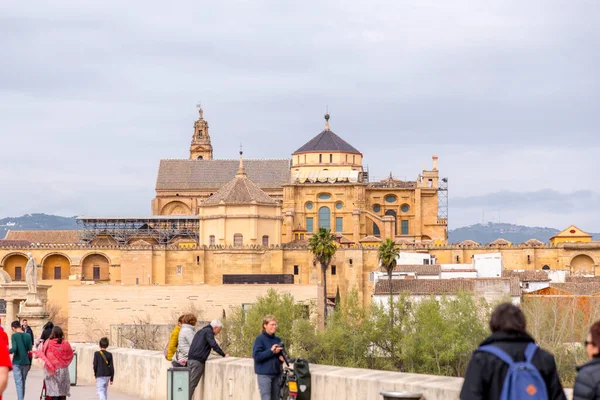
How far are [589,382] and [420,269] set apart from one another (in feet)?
219

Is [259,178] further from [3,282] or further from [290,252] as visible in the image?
[3,282]

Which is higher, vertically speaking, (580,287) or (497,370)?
(580,287)

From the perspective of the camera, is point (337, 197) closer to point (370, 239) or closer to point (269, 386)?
point (370, 239)

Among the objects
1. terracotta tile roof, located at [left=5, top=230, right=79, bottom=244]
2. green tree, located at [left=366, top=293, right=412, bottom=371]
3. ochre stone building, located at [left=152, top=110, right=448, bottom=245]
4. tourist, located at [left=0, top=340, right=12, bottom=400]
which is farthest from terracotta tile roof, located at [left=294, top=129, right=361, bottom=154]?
tourist, located at [left=0, top=340, right=12, bottom=400]

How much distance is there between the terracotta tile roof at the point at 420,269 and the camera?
238 feet

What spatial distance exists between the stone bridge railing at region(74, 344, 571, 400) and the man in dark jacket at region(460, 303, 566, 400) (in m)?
2.84

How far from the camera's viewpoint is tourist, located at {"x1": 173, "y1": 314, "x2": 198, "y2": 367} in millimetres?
14484

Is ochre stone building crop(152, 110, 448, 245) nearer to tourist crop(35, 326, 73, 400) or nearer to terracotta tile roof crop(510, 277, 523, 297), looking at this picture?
terracotta tile roof crop(510, 277, 523, 297)

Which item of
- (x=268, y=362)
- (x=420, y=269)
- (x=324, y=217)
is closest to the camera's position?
(x=268, y=362)

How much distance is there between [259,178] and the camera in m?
100

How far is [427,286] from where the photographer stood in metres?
65.0

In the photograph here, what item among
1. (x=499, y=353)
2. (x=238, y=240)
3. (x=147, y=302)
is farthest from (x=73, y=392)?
(x=238, y=240)

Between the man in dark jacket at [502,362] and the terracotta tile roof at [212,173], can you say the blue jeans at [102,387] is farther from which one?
the terracotta tile roof at [212,173]

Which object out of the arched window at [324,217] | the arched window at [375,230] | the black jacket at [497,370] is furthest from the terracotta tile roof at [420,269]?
the black jacket at [497,370]
